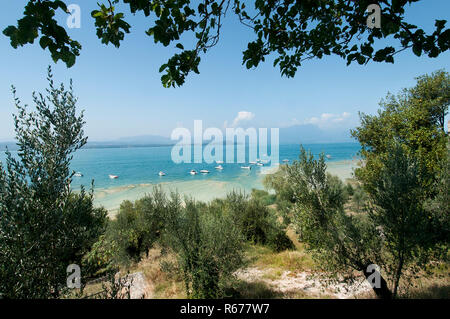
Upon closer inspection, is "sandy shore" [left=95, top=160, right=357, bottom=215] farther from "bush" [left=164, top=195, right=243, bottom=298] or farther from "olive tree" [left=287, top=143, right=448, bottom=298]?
"olive tree" [left=287, top=143, right=448, bottom=298]

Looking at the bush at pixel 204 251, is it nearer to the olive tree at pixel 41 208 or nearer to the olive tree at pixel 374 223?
the olive tree at pixel 374 223

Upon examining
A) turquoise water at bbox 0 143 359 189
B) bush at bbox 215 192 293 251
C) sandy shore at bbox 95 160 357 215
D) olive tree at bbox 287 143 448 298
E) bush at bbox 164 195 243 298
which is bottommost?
sandy shore at bbox 95 160 357 215

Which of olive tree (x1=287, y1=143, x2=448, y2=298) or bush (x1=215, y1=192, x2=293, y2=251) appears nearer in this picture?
olive tree (x1=287, y1=143, x2=448, y2=298)

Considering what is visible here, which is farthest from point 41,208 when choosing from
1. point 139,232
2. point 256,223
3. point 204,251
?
point 256,223

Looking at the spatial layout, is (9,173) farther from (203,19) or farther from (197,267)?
(197,267)

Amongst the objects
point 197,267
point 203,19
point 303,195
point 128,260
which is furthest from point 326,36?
point 128,260

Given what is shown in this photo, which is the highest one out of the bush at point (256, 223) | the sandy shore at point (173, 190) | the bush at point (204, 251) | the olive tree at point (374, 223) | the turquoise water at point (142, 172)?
the olive tree at point (374, 223)

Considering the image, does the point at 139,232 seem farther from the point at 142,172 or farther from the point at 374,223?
the point at 142,172

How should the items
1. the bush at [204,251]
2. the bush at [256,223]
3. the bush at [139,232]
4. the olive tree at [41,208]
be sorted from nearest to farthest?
the olive tree at [41,208]
the bush at [204,251]
the bush at [139,232]
the bush at [256,223]

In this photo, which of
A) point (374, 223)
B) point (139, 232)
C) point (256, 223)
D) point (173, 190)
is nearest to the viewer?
point (374, 223)

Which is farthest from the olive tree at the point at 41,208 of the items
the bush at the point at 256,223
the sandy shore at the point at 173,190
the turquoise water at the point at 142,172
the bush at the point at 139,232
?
the sandy shore at the point at 173,190

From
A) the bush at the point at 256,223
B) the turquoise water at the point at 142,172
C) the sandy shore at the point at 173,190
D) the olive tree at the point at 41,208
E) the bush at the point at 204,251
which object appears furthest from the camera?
the turquoise water at the point at 142,172

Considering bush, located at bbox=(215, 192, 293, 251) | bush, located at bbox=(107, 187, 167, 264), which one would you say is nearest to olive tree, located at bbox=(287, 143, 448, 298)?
bush, located at bbox=(215, 192, 293, 251)
